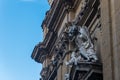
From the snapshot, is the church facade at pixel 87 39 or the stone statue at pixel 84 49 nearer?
the church facade at pixel 87 39

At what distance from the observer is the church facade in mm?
18078

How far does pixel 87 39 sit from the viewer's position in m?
20.9

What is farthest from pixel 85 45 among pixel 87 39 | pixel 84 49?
pixel 87 39

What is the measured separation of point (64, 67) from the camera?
25703mm

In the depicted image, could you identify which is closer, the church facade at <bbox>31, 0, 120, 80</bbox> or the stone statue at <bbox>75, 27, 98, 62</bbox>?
the church facade at <bbox>31, 0, 120, 80</bbox>

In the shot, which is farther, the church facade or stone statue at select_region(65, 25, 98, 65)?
stone statue at select_region(65, 25, 98, 65)

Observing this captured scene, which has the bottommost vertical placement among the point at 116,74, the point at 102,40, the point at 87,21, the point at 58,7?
the point at 116,74

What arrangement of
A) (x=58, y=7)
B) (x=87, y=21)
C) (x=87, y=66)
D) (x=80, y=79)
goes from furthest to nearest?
1. (x=58, y=7)
2. (x=87, y=21)
3. (x=80, y=79)
4. (x=87, y=66)

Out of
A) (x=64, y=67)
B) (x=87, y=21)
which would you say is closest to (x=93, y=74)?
(x=87, y=21)

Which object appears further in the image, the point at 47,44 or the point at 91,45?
the point at 47,44

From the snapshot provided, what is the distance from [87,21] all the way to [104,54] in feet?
14.7

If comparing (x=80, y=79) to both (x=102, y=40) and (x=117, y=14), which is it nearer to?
(x=102, y=40)

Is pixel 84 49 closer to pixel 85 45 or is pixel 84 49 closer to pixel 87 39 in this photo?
pixel 85 45

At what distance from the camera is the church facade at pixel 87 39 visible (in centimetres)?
1808
